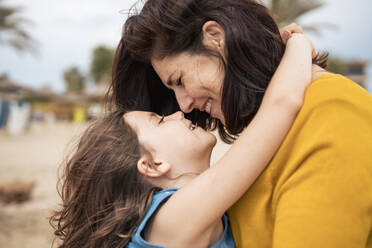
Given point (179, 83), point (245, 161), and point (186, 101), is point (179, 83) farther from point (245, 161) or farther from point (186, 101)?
point (245, 161)

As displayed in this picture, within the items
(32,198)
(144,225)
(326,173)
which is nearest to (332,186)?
(326,173)

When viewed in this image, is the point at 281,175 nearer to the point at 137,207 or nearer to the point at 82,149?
the point at 137,207

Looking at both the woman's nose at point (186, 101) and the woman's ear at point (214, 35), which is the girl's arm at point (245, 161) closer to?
the woman's ear at point (214, 35)

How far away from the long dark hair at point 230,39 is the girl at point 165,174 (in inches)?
6.7

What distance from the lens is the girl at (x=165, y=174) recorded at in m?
1.32

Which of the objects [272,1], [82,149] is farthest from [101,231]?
[272,1]

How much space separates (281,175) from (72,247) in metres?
1.12

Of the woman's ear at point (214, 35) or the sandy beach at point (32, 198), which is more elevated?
the woman's ear at point (214, 35)

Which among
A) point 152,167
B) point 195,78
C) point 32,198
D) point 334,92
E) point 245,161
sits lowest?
point 32,198

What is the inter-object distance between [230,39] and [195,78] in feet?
0.83

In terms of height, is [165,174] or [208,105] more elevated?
[208,105]

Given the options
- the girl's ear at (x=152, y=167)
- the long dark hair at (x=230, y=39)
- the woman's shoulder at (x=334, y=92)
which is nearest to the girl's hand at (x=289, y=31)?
the long dark hair at (x=230, y=39)

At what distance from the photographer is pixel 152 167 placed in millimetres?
1684

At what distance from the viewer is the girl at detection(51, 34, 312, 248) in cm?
132
